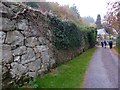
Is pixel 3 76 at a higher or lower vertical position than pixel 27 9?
lower

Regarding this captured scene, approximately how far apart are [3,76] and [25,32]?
7.53 ft

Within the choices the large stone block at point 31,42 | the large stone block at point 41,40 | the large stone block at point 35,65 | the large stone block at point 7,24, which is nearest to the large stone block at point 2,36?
the large stone block at point 7,24

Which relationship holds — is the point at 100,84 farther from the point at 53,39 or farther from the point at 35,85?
the point at 53,39

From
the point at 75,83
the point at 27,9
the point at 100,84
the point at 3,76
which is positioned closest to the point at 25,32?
the point at 27,9

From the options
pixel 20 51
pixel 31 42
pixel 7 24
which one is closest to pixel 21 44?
pixel 20 51

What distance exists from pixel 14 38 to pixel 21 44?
1.78 ft

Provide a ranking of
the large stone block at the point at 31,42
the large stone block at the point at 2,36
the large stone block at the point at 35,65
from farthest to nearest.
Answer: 1. the large stone block at the point at 35,65
2. the large stone block at the point at 31,42
3. the large stone block at the point at 2,36

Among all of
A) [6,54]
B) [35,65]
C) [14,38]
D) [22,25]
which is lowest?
[35,65]

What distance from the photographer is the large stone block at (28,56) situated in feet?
30.6

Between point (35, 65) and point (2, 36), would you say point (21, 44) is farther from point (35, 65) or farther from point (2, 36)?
point (35, 65)

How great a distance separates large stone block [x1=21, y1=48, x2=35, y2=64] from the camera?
9.33 metres

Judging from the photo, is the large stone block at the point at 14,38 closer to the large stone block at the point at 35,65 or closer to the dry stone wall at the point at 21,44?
the dry stone wall at the point at 21,44

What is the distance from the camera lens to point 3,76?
8.01 metres

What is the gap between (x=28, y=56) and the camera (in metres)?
9.74
